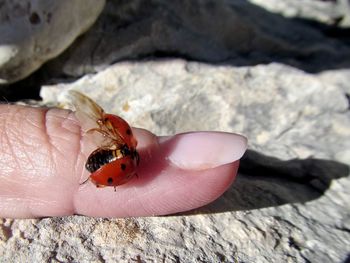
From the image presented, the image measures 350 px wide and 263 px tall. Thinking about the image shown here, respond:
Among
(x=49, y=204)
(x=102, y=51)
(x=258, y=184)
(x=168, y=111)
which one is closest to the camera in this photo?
(x=49, y=204)

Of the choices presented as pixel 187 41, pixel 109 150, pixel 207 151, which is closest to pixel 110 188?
pixel 109 150

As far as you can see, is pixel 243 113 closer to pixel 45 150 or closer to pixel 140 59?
pixel 140 59

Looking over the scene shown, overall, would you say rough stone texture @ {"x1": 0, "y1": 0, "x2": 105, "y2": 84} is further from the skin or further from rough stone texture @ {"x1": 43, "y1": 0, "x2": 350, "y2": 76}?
the skin

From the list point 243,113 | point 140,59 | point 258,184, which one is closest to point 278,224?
point 258,184

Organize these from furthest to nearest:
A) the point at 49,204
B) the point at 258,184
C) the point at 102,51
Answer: the point at 102,51
the point at 258,184
the point at 49,204

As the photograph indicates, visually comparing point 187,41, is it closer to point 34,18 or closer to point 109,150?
point 34,18
